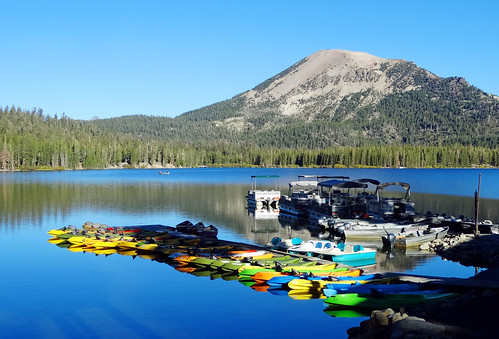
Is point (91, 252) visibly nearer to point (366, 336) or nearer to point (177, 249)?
point (177, 249)

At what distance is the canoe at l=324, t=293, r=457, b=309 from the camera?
22.3m

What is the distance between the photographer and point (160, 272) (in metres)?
32.0

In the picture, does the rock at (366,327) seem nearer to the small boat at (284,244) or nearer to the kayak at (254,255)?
the kayak at (254,255)

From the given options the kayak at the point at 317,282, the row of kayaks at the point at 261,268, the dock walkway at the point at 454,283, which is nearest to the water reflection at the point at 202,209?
the dock walkway at the point at 454,283

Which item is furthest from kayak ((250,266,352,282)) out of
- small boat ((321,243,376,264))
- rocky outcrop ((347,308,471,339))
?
rocky outcrop ((347,308,471,339))

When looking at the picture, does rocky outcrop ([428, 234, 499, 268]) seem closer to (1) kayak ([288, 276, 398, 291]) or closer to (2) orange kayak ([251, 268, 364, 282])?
(2) orange kayak ([251, 268, 364, 282])

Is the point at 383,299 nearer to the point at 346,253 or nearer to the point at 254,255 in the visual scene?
the point at 346,253

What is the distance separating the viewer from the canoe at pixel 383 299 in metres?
22.3

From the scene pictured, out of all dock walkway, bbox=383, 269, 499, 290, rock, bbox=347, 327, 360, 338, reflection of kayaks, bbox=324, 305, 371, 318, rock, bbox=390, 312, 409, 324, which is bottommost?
reflection of kayaks, bbox=324, 305, 371, 318

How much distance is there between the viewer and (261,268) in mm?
29516

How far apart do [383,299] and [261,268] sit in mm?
8675

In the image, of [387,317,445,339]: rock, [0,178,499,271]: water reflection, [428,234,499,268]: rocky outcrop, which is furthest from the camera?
[0,178,499,271]: water reflection

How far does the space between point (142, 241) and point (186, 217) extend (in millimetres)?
22636

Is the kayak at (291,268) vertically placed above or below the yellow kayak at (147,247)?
above
